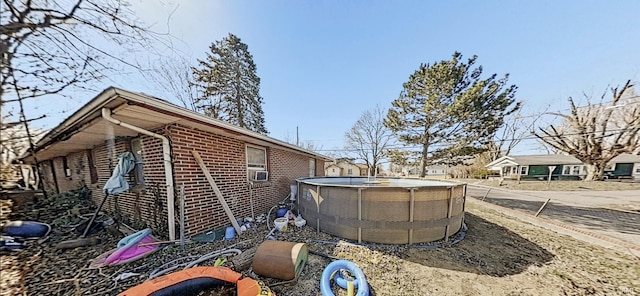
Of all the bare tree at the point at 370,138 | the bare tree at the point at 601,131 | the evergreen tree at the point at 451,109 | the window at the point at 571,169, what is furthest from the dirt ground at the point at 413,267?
the window at the point at 571,169

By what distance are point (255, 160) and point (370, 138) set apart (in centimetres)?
2095

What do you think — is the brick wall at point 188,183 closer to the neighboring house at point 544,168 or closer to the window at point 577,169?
the neighboring house at point 544,168

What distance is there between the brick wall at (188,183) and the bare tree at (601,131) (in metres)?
25.7

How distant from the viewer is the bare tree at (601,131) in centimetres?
1596


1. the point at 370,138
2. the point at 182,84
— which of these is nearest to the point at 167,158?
the point at 182,84

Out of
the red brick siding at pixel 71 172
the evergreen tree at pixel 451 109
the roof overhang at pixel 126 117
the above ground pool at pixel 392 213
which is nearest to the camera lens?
the roof overhang at pixel 126 117

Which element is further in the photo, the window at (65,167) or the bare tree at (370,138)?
the bare tree at (370,138)

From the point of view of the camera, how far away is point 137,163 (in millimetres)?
4656

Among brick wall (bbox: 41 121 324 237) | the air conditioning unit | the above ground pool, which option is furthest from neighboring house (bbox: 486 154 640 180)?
brick wall (bbox: 41 121 324 237)

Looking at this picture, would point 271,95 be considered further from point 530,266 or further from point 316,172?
point 530,266

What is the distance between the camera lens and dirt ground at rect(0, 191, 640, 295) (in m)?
2.83

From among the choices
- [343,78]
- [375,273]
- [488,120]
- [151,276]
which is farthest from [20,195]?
[488,120]

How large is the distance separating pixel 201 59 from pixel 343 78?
9.68m

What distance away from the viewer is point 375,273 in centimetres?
318
